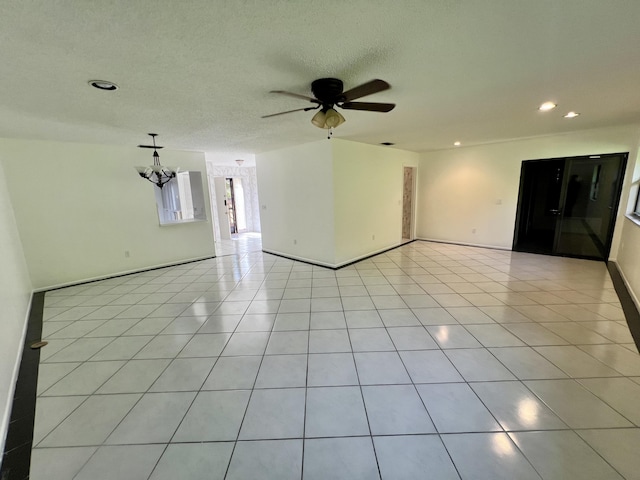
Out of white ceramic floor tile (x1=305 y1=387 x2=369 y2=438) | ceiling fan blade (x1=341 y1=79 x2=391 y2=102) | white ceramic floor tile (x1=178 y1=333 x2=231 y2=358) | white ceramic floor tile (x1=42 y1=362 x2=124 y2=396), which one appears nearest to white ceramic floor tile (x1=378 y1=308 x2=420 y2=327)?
A: white ceramic floor tile (x1=305 y1=387 x2=369 y2=438)

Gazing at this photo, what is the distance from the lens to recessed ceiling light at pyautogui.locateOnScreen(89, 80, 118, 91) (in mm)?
1938

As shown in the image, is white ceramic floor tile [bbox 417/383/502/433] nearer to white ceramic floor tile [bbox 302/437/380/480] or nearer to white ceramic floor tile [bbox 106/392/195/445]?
white ceramic floor tile [bbox 302/437/380/480]

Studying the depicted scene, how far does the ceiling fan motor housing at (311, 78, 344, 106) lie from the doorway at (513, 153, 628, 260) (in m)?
5.07

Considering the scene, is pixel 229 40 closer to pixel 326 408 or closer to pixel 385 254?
pixel 326 408

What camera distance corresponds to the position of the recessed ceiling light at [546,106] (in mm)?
2776

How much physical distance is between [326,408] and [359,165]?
4.12m

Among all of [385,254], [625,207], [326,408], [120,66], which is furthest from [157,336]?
[625,207]

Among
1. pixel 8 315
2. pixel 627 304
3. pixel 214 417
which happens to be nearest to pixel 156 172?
pixel 8 315

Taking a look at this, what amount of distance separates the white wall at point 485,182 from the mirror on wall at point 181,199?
5380 millimetres

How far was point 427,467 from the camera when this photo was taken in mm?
1329

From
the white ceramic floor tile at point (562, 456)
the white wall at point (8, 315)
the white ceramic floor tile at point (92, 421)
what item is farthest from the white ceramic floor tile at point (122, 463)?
the white ceramic floor tile at point (562, 456)

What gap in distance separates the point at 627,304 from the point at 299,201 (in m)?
4.76

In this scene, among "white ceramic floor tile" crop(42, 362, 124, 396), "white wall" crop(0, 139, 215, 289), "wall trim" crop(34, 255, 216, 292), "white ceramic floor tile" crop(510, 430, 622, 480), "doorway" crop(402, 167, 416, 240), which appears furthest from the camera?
"doorway" crop(402, 167, 416, 240)

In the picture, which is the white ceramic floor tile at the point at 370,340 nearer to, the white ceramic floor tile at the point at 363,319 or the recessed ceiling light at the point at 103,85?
the white ceramic floor tile at the point at 363,319
